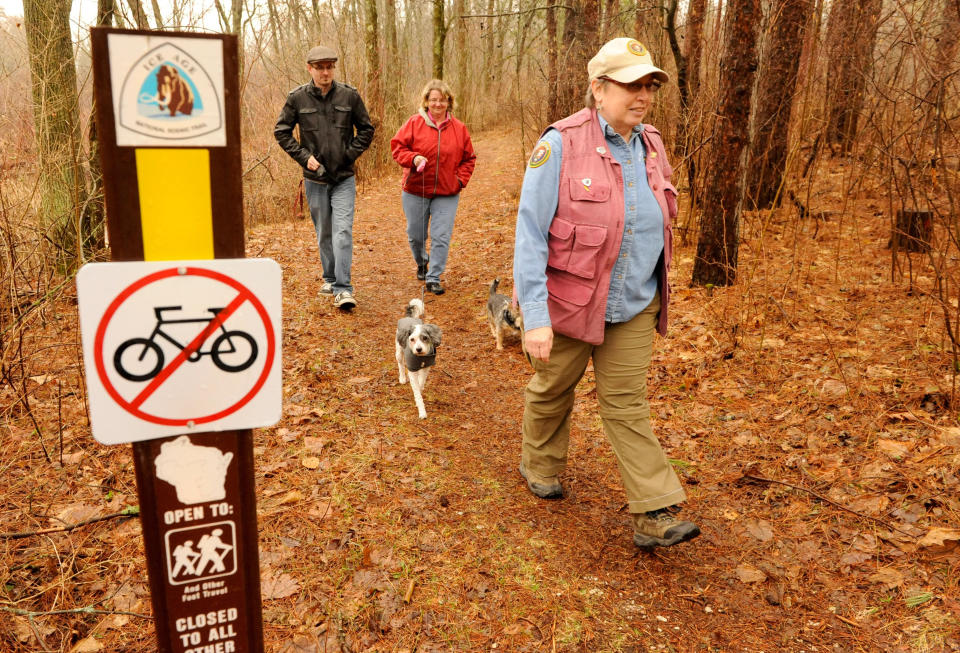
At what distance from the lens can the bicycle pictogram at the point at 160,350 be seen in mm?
1515

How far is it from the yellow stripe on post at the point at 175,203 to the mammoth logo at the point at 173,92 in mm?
95

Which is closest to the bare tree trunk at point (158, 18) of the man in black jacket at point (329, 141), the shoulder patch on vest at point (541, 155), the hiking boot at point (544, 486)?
the man in black jacket at point (329, 141)

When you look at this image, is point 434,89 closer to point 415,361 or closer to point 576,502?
point 415,361

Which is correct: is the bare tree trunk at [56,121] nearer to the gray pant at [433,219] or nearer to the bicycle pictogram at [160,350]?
the bicycle pictogram at [160,350]

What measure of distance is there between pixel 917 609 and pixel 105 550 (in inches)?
159

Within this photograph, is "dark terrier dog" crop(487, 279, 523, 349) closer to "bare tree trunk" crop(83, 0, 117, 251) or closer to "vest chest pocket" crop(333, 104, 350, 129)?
"vest chest pocket" crop(333, 104, 350, 129)

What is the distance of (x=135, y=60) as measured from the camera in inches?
55.3

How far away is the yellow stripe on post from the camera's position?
4.87ft

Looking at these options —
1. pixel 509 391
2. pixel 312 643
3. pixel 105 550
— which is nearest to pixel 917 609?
pixel 312 643

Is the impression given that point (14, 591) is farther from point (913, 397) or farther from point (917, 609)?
point (913, 397)

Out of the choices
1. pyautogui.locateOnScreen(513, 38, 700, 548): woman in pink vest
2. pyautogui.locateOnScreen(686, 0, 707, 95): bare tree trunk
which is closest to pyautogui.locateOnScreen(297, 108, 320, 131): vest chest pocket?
pyautogui.locateOnScreen(513, 38, 700, 548): woman in pink vest

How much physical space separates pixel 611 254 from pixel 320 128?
4.64 metres

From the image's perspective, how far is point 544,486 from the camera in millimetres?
4074

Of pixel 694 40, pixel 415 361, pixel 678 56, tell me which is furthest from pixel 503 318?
pixel 694 40
